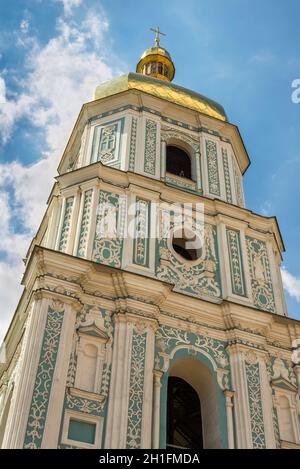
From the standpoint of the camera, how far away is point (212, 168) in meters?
18.8

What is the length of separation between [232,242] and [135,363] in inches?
184

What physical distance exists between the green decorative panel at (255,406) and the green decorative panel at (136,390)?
2.20 metres

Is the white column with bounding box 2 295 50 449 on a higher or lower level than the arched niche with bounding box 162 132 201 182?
lower

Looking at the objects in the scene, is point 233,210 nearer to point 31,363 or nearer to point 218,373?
point 218,373

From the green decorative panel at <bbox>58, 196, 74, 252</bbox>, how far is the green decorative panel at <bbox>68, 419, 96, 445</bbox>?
434 centimetres

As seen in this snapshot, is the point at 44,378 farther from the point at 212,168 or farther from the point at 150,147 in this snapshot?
the point at 212,168

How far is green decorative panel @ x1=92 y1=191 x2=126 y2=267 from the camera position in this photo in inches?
594

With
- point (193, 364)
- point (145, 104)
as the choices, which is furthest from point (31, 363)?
point (145, 104)

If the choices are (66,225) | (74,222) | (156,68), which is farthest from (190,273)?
(156,68)

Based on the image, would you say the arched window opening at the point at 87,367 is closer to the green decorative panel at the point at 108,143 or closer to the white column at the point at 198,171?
the green decorative panel at the point at 108,143

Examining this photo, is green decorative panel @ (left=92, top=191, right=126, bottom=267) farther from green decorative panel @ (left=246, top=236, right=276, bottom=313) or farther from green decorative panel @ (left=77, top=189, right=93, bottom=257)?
green decorative panel @ (left=246, top=236, right=276, bottom=313)

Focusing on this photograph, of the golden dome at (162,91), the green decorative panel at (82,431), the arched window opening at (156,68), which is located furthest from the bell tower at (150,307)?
the arched window opening at (156,68)

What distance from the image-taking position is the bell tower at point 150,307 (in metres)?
12.6

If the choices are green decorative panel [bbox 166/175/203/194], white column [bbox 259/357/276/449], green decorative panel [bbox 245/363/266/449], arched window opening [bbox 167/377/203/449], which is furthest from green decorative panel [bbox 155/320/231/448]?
green decorative panel [bbox 166/175/203/194]
